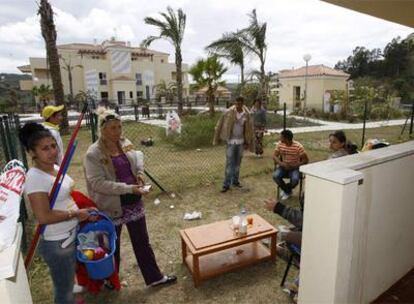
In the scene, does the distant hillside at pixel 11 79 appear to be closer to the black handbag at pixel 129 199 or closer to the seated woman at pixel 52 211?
the black handbag at pixel 129 199

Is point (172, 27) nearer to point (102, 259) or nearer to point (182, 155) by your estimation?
point (182, 155)

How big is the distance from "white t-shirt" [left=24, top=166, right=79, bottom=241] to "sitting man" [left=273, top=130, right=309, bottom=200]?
11.4ft

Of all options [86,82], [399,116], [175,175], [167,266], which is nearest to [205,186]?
[175,175]

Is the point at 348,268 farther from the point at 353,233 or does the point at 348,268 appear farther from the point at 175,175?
the point at 175,175

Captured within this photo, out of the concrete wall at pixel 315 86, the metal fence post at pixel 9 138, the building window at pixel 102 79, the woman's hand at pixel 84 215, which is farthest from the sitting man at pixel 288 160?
the building window at pixel 102 79

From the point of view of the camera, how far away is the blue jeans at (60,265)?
6.20 feet

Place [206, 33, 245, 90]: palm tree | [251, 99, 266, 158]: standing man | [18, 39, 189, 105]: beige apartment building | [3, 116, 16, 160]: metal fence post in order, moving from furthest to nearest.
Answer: [18, 39, 189, 105]: beige apartment building
[206, 33, 245, 90]: palm tree
[251, 99, 266, 158]: standing man
[3, 116, 16, 160]: metal fence post

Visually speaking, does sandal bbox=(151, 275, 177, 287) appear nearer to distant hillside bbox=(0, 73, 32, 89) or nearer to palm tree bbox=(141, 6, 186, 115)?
palm tree bbox=(141, 6, 186, 115)

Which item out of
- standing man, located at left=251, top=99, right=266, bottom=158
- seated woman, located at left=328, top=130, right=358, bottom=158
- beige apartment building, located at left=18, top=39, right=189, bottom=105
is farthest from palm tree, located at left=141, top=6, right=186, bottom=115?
beige apartment building, located at left=18, top=39, right=189, bottom=105

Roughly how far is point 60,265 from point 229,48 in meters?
12.1

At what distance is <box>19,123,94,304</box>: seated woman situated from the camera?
175 centimetres

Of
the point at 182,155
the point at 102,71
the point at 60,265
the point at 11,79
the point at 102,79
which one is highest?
the point at 102,71

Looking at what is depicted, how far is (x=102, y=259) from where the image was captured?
218 cm

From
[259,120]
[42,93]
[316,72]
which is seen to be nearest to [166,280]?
[259,120]
